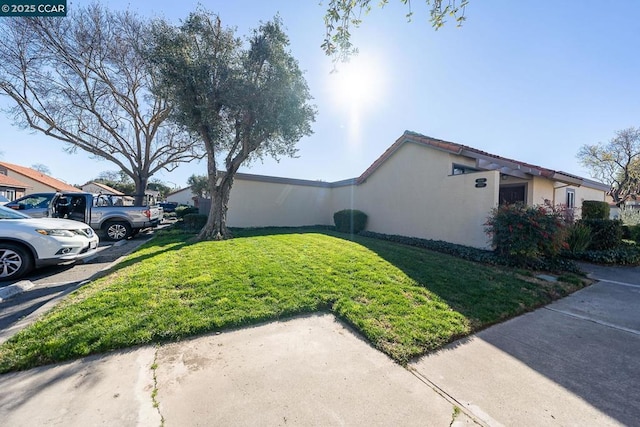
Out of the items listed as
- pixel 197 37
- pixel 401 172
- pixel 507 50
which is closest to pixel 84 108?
pixel 197 37

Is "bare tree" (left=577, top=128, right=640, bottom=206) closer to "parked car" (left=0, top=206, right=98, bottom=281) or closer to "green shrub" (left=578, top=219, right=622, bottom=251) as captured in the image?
"green shrub" (left=578, top=219, right=622, bottom=251)

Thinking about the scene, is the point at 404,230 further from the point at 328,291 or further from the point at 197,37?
the point at 197,37

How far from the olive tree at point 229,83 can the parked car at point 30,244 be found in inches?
166

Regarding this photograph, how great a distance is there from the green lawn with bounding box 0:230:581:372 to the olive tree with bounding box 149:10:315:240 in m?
4.59

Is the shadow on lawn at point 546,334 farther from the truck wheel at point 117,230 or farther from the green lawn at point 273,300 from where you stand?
the truck wheel at point 117,230

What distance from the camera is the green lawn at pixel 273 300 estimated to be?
9.23ft

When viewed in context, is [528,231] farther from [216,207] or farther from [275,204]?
[275,204]

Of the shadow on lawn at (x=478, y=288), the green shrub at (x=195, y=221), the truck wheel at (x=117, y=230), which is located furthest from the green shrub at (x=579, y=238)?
the truck wheel at (x=117, y=230)

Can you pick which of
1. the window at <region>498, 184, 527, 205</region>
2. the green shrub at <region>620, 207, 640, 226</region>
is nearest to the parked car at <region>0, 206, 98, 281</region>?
the window at <region>498, 184, 527, 205</region>

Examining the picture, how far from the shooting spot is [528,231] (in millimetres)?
6199

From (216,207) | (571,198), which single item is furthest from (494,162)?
(216,207)

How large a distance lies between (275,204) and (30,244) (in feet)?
32.4

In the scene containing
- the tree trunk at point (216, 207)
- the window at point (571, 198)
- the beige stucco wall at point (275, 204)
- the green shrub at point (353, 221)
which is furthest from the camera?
the beige stucco wall at point (275, 204)

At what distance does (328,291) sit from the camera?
166 inches
